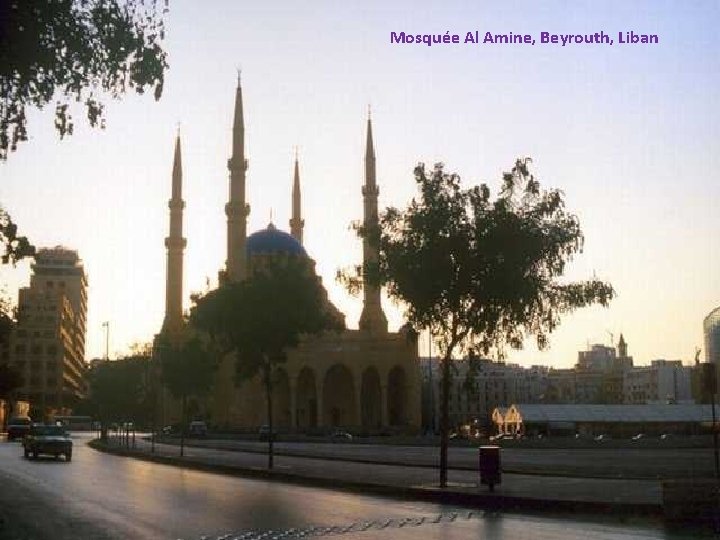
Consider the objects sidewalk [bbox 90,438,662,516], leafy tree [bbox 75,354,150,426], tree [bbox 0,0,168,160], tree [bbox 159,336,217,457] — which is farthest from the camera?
leafy tree [bbox 75,354,150,426]

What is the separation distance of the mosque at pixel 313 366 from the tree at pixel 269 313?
55771 mm

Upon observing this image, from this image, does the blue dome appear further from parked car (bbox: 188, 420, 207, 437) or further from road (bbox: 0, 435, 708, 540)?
road (bbox: 0, 435, 708, 540)

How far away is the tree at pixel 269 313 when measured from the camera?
3325 cm

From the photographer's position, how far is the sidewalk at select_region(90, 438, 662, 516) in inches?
699

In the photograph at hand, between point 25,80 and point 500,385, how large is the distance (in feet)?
564

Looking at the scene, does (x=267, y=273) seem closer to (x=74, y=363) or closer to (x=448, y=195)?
(x=448, y=195)

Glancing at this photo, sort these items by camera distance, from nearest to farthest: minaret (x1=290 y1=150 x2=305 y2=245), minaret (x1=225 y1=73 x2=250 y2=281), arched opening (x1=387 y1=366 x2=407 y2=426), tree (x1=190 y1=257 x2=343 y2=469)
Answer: tree (x1=190 y1=257 x2=343 y2=469) → minaret (x1=225 y1=73 x2=250 y2=281) → arched opening (x1=387 y1=366 x2=407 y2=426) → minaret (x1=290 y1=150 x2=305 y2=245)

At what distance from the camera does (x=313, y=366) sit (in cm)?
10025

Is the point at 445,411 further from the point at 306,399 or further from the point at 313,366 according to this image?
the point at 306,399

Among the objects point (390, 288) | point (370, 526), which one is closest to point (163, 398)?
point (390, 288)

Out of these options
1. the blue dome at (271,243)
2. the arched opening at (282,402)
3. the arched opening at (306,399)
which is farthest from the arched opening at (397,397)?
the blue dome at (271,243)

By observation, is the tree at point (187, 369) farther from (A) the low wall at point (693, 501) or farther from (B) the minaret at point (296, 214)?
(B) the minaret at point (296, 214)

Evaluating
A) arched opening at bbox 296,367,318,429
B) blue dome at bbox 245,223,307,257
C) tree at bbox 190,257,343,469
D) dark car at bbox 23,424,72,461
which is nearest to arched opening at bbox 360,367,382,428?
→ arched opening at bbox 296,367,318,429

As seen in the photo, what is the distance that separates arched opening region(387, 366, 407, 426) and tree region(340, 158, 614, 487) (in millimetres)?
78174
